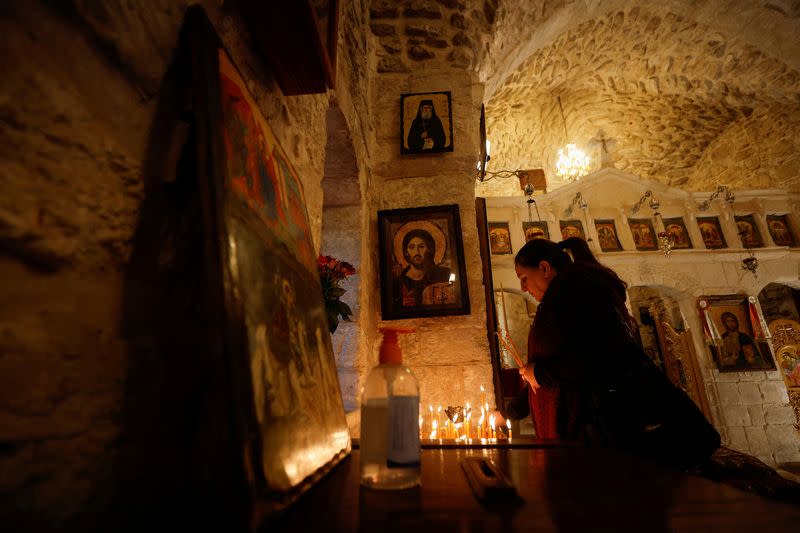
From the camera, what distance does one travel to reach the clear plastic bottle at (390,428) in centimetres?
62

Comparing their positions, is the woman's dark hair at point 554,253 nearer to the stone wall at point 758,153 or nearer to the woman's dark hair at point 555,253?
the woman's dark hair at point 555,253

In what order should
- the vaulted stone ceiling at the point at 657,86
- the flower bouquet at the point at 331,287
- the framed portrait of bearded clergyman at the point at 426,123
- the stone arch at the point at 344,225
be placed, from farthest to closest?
the vaulted stone ceiling at the point at 657,86, the framed portrait of bearded clergyman at the point at 426,123, the stone arch at the point at 344,225, the flower bouquet at the point at 331,287

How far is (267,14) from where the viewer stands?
35.5 inches

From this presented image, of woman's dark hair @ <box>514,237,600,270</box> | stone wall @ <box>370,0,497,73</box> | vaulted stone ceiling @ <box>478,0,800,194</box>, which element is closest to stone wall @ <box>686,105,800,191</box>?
vaulted stone ceiling @ <box>478,0,800,194</box>

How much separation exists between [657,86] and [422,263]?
7691 millimetres

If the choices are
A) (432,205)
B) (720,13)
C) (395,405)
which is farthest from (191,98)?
(720,13)

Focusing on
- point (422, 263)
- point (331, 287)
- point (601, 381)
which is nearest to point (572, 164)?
point (422, 263)

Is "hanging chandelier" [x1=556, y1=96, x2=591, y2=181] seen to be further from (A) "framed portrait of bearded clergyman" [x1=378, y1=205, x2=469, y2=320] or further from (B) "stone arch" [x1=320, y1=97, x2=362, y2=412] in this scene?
(B) "stone arch" [x1=320, y1=97, x2=362, y2=412]

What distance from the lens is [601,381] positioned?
140cm

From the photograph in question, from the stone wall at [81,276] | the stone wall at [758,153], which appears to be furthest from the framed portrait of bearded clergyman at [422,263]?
the stone wall at [758,153]

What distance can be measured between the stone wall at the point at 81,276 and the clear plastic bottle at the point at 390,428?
292mm

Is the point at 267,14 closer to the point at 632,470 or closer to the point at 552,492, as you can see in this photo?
the point at 552,492

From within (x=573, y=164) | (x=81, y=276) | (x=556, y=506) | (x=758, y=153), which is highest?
(x=573, y=164)

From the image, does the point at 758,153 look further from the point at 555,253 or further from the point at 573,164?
the point at 555,253
